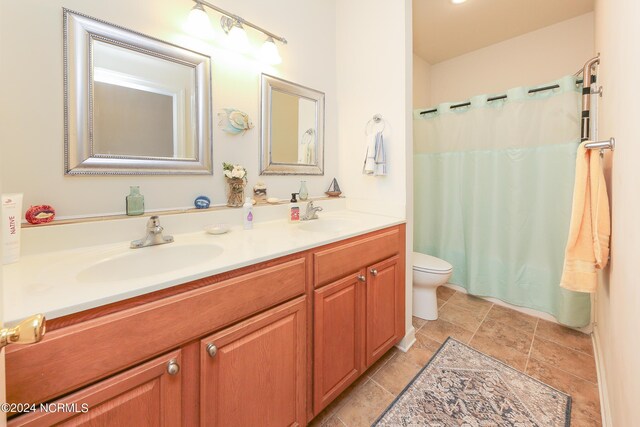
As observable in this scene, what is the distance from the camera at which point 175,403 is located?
2.34 feet

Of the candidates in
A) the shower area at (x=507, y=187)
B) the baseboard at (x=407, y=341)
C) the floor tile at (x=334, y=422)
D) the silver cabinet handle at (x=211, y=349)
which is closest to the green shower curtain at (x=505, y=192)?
the shower area at (x=507, y=187)

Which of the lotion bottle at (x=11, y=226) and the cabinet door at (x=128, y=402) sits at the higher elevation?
the lotion bottle at (x=11, y=226)

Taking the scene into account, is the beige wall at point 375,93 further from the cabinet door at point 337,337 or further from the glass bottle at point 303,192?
the cabinet door at point 337,337

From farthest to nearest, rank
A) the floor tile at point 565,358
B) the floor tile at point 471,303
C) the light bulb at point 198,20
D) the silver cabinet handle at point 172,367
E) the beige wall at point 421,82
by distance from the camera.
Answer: the beige wall at point 421,82 → the floor tile at point 471,303 → the floor tile at point 565,358 → the light bulb at point 198,20 → the silver cabinet handle at point 172,367

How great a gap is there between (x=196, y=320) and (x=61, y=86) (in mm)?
1056

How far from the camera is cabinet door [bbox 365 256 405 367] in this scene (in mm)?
1376

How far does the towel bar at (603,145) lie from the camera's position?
1.07 m

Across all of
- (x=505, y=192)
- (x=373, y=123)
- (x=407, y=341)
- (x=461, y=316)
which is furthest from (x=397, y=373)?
(x=505, y=192)

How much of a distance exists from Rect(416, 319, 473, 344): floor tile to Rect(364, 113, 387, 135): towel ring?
1.50 m

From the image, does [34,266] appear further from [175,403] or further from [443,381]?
[443,381]

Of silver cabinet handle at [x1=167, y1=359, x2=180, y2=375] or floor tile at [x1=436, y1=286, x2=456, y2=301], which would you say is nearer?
silver cabinet handle at [x1=167, y1=359, x2=180, y2=375]

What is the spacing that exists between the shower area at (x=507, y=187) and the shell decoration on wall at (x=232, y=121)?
6.15ft

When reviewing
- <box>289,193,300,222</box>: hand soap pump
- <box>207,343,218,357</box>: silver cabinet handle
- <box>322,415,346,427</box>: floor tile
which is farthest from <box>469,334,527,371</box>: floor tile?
<box>207,343,218,357</box>: silver cabinet handle

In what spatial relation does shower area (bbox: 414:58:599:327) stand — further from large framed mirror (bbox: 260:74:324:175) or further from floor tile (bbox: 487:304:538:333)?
large framed mirror (bbox: 260:74:324:175)
